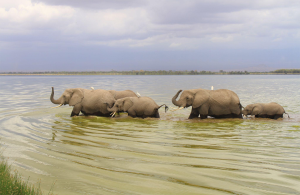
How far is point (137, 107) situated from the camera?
15.6 meters

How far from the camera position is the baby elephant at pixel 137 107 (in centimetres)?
1559

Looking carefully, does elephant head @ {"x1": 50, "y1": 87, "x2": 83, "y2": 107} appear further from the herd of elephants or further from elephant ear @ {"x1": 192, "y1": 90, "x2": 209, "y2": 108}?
elephant ear @ {"x1": 192, "y1": 90, "x2": 209, "y2": 108}

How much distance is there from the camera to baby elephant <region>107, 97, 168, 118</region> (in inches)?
614

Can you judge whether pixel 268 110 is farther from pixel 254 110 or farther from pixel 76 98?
pixel 76 98

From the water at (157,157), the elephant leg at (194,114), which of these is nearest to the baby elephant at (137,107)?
the elephant leg at (194,114)

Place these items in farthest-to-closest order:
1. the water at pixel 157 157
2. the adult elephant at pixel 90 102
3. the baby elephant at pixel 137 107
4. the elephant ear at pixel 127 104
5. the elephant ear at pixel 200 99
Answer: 1. the adult elephant at pixel 90 102
2. the elephant ear at pixel 127 104
3. the baby elephant at pixel 137 107
4. the elephant ear at pixel 200 99
5. the water at pixel 157 157

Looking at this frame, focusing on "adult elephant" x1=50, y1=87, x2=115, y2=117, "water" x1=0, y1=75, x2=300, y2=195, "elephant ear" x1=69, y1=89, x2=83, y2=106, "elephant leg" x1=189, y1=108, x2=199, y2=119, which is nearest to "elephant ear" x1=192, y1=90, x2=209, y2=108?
"elephant leg" x1=189, y1=108, x2=199, y2=119

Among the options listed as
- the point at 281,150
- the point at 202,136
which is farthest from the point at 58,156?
the point at 281,150

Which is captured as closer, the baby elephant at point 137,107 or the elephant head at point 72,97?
the baby elephant at point 137,107

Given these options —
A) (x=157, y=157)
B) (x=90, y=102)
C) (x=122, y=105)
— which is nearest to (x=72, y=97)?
(x=90, y=102)

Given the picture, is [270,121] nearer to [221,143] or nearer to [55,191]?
[221,143]

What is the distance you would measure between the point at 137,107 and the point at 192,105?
9.83 feet

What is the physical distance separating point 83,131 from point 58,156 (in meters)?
3.88

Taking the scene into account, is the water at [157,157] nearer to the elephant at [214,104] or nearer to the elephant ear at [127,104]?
the elephant at [214,104]
